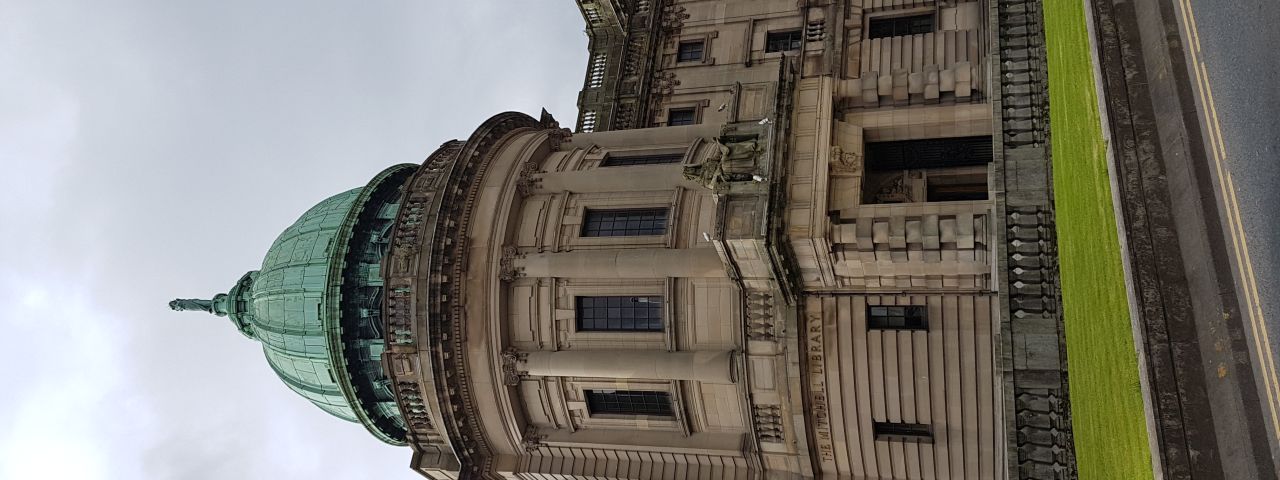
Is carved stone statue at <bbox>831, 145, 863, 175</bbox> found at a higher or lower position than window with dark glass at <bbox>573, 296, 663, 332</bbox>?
higher

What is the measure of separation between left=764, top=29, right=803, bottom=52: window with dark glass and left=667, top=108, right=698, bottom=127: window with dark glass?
4719 mm

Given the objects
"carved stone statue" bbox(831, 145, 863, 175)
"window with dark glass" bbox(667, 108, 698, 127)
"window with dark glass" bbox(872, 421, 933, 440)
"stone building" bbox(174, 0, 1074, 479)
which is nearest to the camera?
"stone building" bbox(174, 0, 1074, 479)

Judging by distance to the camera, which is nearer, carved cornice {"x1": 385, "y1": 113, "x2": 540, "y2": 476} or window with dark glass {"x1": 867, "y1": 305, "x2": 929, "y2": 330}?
window with dark glass {"x1": 867, "y1": 305, "x2": 929, "y2": 330}

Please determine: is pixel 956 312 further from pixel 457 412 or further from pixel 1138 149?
pixel 457 412

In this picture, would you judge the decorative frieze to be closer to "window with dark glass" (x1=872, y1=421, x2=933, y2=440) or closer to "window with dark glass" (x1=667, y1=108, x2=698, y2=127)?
"window with dark glass" (x1=872, y1=421, x2=933, y2=440)

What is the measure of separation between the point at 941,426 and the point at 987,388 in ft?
6.58

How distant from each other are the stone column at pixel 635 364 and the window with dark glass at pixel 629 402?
137 centimetres

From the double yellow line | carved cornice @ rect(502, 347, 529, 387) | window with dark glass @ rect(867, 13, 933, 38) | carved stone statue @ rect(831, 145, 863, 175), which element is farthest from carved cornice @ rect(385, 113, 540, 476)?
the double yellow line

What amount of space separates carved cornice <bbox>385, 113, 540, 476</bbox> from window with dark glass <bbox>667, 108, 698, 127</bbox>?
11.1 meters

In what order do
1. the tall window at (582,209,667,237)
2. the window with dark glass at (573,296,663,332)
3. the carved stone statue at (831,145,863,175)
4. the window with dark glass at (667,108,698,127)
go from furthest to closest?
the window with dark glass at (667,108,698,127) < the tall window at (582,209,667,237) < the window with dark glass at (573,296,663,332) < the carved stone statue at (831,145,863,175)

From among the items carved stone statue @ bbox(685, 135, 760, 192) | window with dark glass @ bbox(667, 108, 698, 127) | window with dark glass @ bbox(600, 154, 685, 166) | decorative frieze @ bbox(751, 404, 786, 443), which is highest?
window with dark glass @ bbox(667, 108, 698, 127)

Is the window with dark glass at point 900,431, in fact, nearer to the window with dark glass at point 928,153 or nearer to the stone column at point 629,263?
the stone column at point 629,263

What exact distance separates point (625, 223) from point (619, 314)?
3.26 metres

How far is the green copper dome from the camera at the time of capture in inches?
1273
